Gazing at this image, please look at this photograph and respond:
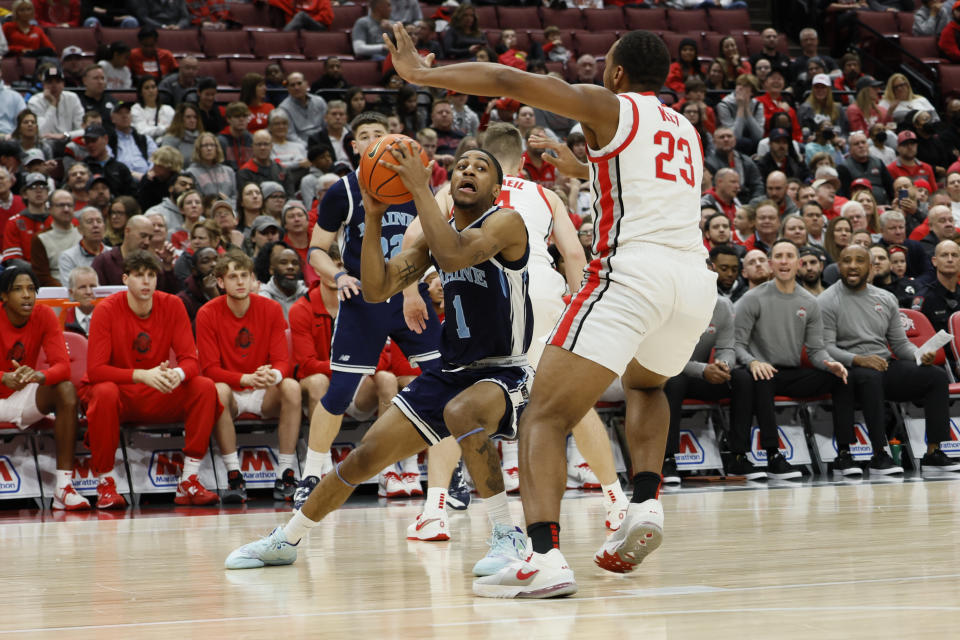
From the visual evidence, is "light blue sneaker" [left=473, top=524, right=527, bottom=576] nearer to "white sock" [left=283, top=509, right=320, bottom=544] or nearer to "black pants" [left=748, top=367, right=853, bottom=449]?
"white sock" [left=283, top=509, right=320, bottom=544]

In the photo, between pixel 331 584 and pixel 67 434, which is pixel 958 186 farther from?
pixel 331 584

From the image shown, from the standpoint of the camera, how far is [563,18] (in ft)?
55.3

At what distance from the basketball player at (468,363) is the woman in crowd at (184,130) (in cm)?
789

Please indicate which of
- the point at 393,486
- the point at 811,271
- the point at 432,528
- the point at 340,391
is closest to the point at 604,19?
the point at 811,271

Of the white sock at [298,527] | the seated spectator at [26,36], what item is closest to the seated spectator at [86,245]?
the seated spectator at [26,36]

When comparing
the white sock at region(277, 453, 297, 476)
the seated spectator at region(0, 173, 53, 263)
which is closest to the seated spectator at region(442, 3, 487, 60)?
the seated spectator at region(0, 173, 53, 263)

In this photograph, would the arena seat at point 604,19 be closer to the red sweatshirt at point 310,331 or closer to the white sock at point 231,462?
the red sweatshirt at point 310,331

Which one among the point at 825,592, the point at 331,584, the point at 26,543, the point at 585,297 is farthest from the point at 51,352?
the point at 825,592

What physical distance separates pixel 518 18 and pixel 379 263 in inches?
513

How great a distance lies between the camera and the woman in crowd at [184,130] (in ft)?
38.6

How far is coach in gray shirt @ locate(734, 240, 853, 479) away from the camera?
8953mm

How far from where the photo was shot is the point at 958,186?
1292 cm

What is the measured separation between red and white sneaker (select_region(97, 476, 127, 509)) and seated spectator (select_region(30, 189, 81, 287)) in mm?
2600

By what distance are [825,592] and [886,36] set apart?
15.6 metres
